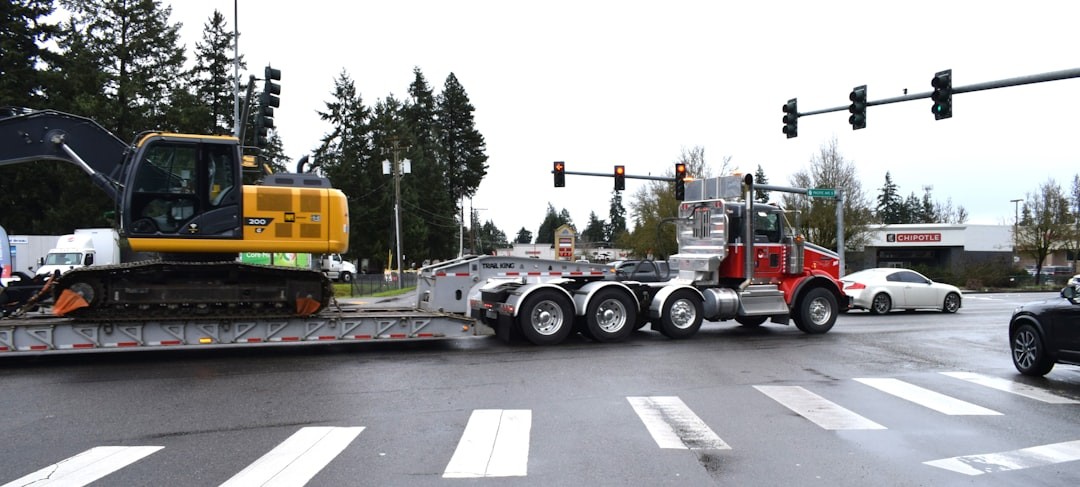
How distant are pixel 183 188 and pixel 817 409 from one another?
966 cm

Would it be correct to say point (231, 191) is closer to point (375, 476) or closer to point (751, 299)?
point (375, 476)

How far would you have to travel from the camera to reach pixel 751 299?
14.9m

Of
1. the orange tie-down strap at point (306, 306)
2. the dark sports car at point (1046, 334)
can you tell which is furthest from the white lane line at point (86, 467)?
the dark sports car at point (1046, 334)

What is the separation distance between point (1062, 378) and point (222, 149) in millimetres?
12892

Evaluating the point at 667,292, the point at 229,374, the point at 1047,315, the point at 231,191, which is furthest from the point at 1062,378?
the point at 231,191

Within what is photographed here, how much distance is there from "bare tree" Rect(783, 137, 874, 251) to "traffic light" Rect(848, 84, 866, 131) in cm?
2096

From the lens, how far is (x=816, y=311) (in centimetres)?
1550

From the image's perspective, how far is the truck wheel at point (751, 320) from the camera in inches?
627

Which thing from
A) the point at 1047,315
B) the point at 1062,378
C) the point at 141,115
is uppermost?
the point at 141,115

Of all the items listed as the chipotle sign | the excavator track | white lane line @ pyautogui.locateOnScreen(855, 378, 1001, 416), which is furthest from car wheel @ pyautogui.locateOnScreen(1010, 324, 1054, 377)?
the chipotle sign

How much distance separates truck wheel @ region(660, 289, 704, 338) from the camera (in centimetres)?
1423

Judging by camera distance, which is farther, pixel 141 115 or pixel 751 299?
pixel 141 115

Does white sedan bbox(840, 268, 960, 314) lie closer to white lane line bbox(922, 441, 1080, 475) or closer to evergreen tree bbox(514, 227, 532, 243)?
white lane line bbox(922, 441, 1080, 475)

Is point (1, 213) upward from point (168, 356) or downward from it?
upward
